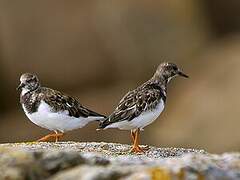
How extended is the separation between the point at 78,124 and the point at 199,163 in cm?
719

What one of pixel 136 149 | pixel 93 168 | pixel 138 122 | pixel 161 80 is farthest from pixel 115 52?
pixel 93 168

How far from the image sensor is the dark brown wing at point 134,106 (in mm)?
14664

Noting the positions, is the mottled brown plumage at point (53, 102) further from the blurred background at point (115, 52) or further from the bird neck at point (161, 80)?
the blurred background at point (115, 52)

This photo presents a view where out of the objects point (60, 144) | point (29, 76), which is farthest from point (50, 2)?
point (60, 144)

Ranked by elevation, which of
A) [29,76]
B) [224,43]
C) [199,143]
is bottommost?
[199,143]

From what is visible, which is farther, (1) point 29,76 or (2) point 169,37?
(2) point 169,37

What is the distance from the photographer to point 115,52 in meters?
31.8

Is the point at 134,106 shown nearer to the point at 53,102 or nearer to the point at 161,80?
the point at 161,80

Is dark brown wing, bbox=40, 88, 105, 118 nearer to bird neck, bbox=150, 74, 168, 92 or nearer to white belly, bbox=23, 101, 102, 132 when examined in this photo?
white belly, bbox=23, 101, 102, 132

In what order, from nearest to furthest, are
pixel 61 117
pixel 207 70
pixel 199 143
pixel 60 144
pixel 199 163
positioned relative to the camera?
pixel 199 163, pixel 60 144, pixel 61 117, pixel 199 143, pixel 207 70

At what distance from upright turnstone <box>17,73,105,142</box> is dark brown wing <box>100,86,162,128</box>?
1.14 metres

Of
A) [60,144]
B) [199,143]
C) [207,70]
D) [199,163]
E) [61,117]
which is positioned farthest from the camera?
[207,70]

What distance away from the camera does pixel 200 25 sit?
32.3m

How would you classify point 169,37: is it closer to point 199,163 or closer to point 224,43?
point 224,43
